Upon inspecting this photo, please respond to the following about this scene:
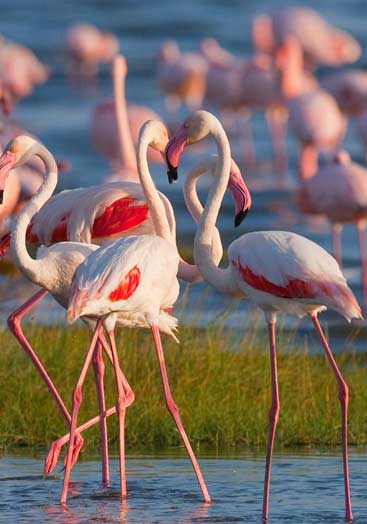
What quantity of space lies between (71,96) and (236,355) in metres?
15.7

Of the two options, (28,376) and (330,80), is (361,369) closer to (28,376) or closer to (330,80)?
(28,376)

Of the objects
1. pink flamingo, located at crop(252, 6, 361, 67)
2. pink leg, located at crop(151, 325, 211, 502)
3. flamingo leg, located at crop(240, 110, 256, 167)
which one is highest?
pink flamingo, located at crop(252, 6, 361, 67)

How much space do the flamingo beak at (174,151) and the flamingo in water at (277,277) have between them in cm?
20

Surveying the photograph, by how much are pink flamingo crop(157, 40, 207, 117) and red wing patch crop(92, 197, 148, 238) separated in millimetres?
12685

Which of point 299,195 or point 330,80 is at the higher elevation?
point 330,80

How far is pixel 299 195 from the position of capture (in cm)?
1342

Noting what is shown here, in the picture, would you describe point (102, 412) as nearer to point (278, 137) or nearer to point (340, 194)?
point (340, 194)

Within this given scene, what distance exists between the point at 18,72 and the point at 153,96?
4520 mm

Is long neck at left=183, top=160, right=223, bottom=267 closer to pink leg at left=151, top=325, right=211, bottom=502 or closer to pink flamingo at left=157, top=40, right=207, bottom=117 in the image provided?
pink leg at left=151, top=325, right=211, bottom=502

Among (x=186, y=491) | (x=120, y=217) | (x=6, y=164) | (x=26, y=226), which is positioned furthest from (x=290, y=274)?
(x=120, y=217)

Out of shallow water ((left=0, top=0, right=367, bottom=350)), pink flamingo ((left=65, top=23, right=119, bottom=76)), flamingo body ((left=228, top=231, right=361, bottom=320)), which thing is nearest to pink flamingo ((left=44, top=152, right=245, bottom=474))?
flamingo body ((left=228, top=231, right=361, bottom=320))

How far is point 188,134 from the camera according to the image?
676 centimetres

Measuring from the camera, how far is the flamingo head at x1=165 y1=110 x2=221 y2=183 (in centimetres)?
667

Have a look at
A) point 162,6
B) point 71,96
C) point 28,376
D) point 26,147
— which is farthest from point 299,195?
point 162,6
